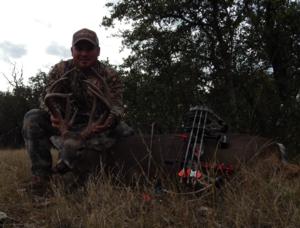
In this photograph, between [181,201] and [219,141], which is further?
[219,141]

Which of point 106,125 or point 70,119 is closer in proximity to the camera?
A: point 106,125

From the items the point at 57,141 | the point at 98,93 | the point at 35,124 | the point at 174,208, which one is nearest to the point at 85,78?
the point at 98,93

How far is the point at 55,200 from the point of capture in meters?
3.94

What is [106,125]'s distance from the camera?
4777 mm

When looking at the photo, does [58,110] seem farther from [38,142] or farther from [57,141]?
[38,142]

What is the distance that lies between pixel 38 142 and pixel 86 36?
1.18m

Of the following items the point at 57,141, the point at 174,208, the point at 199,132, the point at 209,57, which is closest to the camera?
the point at 174,208

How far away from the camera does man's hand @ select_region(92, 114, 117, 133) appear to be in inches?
185

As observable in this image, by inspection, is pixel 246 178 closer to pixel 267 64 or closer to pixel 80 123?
pixel 80 123

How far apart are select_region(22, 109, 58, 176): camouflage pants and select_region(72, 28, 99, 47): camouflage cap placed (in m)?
0.83

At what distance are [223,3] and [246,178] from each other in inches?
201

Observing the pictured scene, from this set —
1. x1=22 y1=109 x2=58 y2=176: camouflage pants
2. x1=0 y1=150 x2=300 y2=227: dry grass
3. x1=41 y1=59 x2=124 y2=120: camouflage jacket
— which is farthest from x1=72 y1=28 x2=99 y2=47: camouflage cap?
x1=0 y1=150 x2=300 y2=227: dry grass

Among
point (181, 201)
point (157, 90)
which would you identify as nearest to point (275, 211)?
point (181, 201)

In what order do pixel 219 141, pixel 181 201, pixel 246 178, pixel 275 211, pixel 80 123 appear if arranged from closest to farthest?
pixel 275 211 → pixel 181 201 → pixel 246 178 → pixel 219 141 → pixel 80 123
